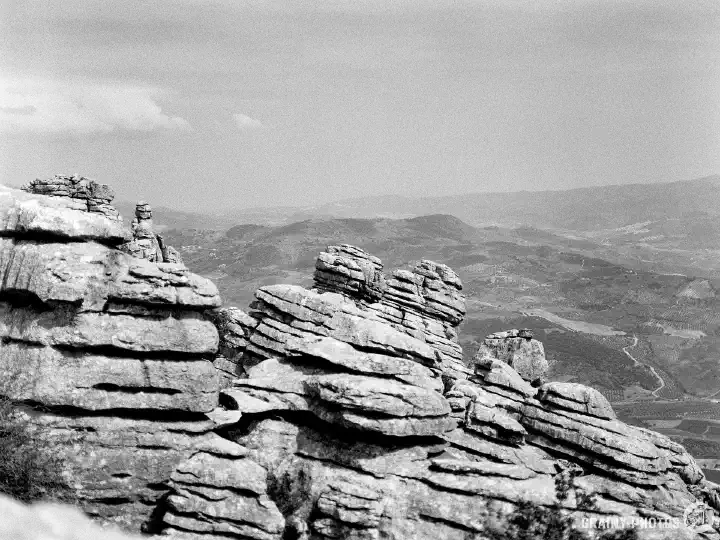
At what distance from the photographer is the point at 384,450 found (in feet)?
108

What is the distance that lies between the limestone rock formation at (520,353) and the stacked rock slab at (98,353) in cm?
3495

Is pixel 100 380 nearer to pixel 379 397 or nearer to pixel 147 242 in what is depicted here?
pixel 379 397

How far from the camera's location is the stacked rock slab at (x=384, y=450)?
29188 millimetres

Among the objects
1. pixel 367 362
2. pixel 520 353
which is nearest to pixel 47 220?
pixel 367 362

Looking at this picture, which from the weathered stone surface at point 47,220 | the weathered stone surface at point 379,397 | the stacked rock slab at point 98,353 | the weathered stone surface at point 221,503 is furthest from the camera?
the weathered stone surface at point 379,397

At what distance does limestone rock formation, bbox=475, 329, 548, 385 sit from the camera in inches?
2354

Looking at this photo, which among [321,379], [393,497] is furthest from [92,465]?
[393,497]

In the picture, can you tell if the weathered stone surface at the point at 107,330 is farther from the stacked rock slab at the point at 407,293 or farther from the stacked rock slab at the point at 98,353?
the stacked rock slab at the point at 407,293

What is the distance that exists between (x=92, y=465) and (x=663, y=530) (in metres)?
26.9

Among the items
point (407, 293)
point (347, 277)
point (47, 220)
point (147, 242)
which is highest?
point (147, 242)

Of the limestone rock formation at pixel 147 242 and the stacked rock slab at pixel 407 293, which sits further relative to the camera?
the limestone rock formation at pixel 147 242

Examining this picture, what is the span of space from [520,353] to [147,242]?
4168cm

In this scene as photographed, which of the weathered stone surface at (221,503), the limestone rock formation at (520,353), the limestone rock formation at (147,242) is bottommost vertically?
the weathered stone surface at (221,503)

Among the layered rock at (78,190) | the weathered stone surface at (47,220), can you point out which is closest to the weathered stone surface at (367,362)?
the weathered stone surface at (47,220)
